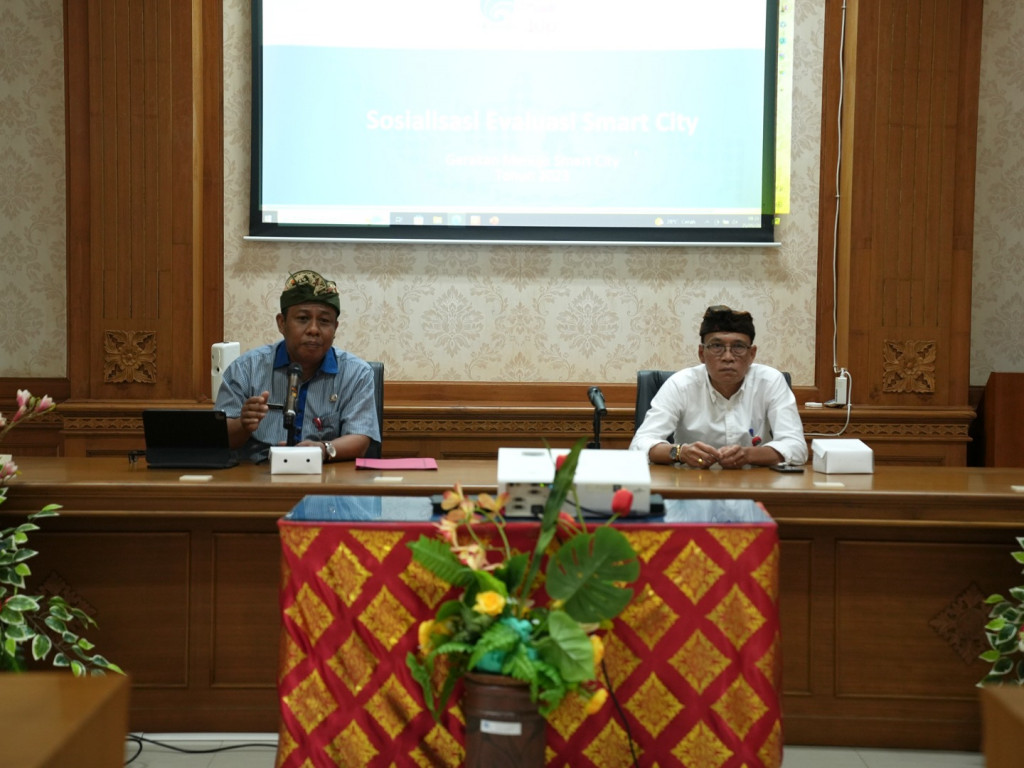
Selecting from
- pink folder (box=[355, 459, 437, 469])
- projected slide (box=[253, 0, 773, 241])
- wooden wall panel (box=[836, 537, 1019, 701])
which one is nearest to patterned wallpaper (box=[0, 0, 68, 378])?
projected slide (box=[253, 0, 773, 241])

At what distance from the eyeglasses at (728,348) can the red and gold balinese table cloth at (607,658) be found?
60.5 inches

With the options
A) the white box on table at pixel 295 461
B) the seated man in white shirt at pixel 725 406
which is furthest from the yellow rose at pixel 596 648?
the seated man in white shirt at pixel 725 406

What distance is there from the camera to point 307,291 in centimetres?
356

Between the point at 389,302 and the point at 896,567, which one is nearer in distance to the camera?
the point at 896,567

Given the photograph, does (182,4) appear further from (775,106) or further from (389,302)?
(775,106)

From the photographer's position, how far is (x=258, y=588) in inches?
120

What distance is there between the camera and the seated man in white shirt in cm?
365

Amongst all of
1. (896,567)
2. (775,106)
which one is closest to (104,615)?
(896,567)

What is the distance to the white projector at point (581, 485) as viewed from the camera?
229cm

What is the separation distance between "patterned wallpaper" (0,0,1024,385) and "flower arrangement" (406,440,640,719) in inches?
119

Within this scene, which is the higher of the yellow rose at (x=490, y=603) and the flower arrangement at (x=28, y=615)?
the yellow rose at (x=490, y=603)

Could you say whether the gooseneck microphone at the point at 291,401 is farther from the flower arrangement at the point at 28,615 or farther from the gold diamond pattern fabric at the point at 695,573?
the gold diamond pattern fabric at the point at 695,573

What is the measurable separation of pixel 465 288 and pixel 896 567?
8.67 ft

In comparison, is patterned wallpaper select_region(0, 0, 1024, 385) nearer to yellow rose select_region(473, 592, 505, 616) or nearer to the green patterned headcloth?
the green patterned headcloth
